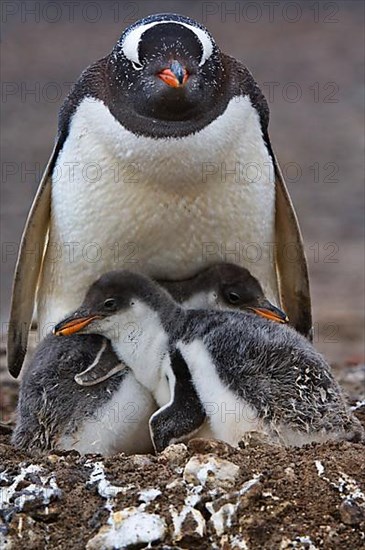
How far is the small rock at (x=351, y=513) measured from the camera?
10.1 feet

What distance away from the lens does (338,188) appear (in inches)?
504

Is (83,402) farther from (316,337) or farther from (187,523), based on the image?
(316,337)

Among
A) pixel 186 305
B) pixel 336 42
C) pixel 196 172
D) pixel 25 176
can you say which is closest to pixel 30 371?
pixel 186 305

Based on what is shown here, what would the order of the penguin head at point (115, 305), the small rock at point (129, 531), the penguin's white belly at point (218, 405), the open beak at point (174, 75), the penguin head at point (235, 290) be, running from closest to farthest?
the small rock at point (129, 531) → the penguin's white belly at point (218, 405) → the penguin head at point (115, 305) → the open beak at point (174, 75) → the penguin head at point (235, 290)

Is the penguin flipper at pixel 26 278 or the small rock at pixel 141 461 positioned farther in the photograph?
the penguin flipper at pixel 26 278

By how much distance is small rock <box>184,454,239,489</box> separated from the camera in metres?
3.21

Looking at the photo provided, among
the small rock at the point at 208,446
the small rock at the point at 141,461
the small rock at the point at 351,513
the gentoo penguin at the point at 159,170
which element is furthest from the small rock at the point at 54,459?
the gentoo penguin at the point at 159,170

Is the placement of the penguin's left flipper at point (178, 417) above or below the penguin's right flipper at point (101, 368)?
below

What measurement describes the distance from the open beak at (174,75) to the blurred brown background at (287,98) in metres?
3.61

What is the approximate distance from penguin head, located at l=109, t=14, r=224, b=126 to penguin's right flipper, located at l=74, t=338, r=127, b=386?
0.79 meters

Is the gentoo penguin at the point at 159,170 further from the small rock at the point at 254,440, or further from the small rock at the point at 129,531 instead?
the small rock at the point at 129,531

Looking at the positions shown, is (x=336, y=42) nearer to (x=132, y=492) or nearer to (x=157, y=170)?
(x=157, y=170)

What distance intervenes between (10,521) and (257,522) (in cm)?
60

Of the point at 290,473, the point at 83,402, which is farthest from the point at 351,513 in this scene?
the point at 83,402
